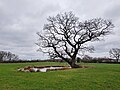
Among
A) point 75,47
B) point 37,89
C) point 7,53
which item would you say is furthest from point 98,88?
point 7,53

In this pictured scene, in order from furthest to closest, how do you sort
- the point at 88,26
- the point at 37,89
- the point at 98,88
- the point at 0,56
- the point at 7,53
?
the point at 7,53 → the point at 0,56 → the point at 88,26 → the point at 98,88 → the point at 37,89

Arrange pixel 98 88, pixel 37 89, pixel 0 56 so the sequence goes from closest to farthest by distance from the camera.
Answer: pixel 37 89
pixel 98 88
pixel 0 56

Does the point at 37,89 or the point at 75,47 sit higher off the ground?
the point at 75,47

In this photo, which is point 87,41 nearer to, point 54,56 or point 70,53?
point 70,53

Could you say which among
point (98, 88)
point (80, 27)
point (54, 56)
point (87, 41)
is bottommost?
point (98, 88)

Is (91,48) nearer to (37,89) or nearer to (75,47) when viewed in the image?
(75,47)

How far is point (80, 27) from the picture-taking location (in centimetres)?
3616

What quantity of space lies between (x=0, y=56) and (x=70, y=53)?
69.0 metres

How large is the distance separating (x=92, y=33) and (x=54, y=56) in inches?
282

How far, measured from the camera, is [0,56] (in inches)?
3898

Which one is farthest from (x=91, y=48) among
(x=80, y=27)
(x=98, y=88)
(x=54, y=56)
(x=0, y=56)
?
(x=0, y=56)

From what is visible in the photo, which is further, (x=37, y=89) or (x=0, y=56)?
(x=0, y=56)

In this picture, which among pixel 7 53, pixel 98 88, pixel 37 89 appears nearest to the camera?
pixel 37 89

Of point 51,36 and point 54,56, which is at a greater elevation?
point 51,36
